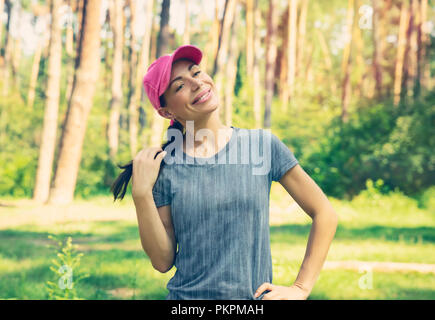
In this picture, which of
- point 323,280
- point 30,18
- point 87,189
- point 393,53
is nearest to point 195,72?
point 323,280

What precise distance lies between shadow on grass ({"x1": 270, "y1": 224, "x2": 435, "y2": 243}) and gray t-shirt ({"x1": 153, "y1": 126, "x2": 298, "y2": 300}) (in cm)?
659

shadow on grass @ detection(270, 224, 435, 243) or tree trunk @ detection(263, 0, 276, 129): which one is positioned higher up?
tree trunk @ detection(263, 0, 276, 129)

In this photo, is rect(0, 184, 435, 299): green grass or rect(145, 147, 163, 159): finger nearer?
rect(145, 147, 163, 159): finger

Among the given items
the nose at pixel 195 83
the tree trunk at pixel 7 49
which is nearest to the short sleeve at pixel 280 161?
the nose at pixel 195 83

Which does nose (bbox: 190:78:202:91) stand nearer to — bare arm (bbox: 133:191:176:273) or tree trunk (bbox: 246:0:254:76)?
bare arm (bbox: 133:191:176:273)

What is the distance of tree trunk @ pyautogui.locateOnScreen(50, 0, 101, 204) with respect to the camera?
10586 mm

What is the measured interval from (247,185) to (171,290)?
1.61 feet

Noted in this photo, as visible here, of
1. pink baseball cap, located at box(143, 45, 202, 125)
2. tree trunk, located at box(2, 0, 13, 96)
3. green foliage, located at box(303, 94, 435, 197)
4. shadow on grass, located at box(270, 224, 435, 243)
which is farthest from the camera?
tree trunk, located at box(2, 0, 13, 96)

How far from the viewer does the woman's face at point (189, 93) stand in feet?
6.25

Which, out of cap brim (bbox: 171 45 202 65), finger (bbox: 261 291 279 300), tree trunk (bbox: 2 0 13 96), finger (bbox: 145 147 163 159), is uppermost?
tree trunk (bbox: 2 0 13 96)

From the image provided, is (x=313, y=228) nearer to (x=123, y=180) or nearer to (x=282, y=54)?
(x=123, y=180)

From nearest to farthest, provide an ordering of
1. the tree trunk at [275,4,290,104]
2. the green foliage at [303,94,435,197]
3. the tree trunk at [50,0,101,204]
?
1. the tree trunk at [50,0,101,204]
2. the green foliage at [303,94,435,197]
3. the tree trunk at [275,4,290,104]

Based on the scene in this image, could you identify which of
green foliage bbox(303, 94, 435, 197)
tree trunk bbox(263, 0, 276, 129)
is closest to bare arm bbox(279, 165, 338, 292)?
green foliage bbox(303, 94, 435, 197)

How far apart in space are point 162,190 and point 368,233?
26.3 feet
